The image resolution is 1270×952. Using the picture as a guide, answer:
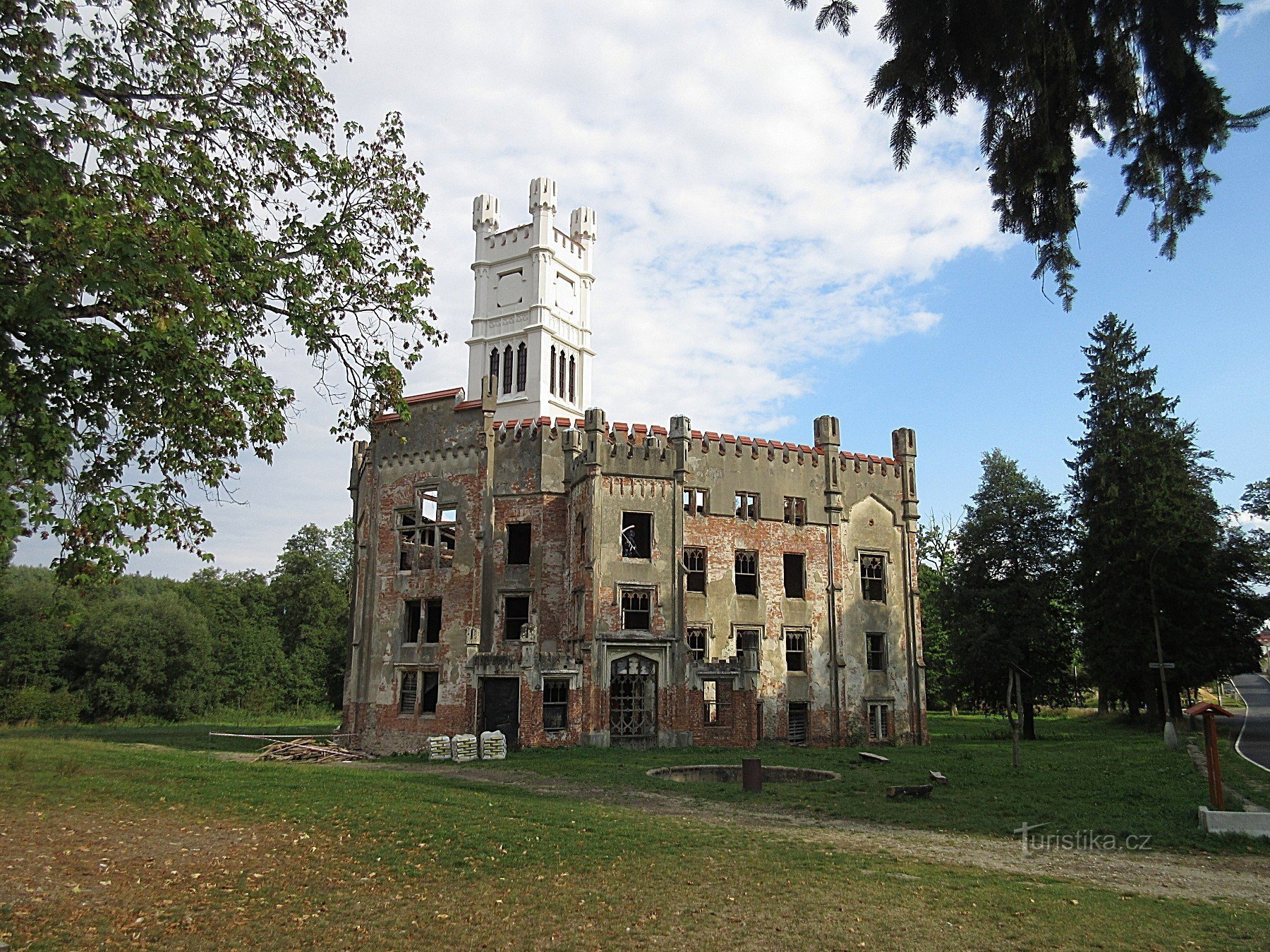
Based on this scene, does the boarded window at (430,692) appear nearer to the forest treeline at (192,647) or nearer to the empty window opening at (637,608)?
the empty window opening at (637,608)

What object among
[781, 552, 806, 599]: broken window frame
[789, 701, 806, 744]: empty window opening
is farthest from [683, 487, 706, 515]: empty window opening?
[789, 701, 806, 744]: empty window opening

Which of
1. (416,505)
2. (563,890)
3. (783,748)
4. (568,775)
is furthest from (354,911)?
(416,505)

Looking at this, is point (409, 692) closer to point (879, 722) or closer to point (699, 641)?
point (699, 641)

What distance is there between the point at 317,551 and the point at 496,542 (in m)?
42.5

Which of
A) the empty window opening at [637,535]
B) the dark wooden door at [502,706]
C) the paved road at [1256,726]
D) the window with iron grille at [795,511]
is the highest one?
the window with iron grille at [795,511]

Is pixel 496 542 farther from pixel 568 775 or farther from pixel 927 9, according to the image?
pixel 927 9

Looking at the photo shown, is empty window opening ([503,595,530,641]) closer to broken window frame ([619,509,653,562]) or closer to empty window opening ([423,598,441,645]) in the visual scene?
empty window opening ([423,598,441,645])

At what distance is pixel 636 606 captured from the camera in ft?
98.8

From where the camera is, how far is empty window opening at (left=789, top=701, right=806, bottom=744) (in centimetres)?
3309

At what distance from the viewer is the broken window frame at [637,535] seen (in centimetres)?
3055

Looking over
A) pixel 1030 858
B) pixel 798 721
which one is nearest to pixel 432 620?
pixel 798 721

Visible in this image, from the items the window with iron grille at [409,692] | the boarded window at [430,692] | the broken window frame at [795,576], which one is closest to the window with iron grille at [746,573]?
the broken window frame at [795,576]

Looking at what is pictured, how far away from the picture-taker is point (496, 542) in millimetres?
31719

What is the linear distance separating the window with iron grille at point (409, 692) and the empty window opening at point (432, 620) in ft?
4.48
